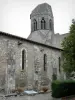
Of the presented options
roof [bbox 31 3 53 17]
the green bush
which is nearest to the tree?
the green bush

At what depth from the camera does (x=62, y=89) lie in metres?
19.2

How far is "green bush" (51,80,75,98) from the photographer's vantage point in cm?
1888

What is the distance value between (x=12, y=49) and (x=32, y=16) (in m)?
19.5

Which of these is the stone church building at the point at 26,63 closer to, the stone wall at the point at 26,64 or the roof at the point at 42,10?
the stone wall at the point at 26,64

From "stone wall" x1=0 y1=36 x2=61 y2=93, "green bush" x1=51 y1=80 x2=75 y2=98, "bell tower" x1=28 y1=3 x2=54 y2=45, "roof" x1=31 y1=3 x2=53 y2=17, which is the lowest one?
"green bush" x1=51 y1=80 x2=75 y2=98

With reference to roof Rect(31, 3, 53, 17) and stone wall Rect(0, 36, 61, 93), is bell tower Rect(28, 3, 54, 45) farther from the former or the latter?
stone wall Rect(0, 36, 61, 93)

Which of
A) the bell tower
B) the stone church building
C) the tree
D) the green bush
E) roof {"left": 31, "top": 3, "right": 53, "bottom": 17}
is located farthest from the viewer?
roof {"left": 31, "top": 3, "right": 53, "bottom": 17}

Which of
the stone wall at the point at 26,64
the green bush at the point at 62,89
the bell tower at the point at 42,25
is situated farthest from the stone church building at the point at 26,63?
the bell tower at the point at 42,25

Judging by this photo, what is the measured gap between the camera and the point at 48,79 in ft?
85.3

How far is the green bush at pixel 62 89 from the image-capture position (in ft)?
61.9

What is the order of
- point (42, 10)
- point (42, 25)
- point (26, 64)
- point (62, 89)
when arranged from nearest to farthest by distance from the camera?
point (62, 89) → point (26, 64) → point (42, 25) → point (42, 10)

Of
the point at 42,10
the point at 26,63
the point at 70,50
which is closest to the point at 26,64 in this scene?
the point at 26,63

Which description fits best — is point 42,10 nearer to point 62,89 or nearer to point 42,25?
point 42,25

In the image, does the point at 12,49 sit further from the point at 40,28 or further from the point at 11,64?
the point at 40,28
